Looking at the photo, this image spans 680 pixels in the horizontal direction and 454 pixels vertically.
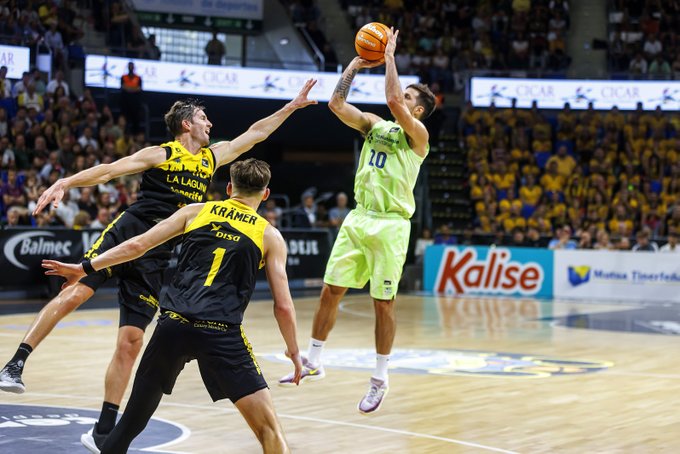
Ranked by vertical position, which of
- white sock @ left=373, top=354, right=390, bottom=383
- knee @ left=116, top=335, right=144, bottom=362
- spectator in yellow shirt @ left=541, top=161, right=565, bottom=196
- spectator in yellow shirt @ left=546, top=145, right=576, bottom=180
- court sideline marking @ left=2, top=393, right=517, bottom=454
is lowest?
spectator in yellow shirt @ left=541, top=161, right=565, bottom=196

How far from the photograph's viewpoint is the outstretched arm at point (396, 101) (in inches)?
295

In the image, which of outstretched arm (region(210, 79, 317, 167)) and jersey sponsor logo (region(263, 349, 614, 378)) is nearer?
outstretched arm (region(210, 79, 317, 167))

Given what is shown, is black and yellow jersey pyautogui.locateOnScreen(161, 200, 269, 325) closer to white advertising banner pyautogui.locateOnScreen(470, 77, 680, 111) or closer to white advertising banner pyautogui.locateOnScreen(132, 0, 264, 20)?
white advertising banner pyautogui.locateOnScreen(132, 0, 264, 20)

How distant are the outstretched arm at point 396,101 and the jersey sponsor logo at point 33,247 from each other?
34.9 ft

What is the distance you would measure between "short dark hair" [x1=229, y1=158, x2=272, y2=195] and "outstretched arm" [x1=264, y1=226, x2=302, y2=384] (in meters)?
0.23

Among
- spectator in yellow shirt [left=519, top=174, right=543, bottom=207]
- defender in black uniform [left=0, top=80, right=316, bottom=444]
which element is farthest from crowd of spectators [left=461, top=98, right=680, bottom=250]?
defender in black uniform [left=0, top=80, right=316, bottom=444]

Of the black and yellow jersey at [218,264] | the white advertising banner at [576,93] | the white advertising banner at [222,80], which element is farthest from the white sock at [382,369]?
the white advertising banner at [576,93]

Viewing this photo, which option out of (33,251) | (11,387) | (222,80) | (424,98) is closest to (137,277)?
(11,387)

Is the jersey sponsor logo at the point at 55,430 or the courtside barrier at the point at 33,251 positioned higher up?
the jersey sponsor logo at the point at 55,430

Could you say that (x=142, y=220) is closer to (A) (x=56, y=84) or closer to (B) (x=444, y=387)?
(B) (x=444, y=387)

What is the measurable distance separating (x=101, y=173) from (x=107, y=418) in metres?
1.56

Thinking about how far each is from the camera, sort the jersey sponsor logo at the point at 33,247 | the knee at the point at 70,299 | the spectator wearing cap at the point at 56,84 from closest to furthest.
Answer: the knee at the point at 70,299 → the jersey sponsor logo at the point at 33,247 → the spectator wearing cap at the point at 56,84

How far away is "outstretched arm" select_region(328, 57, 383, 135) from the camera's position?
762cm

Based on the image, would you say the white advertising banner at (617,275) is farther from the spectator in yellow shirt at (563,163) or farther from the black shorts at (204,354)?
the black shorts at (204,354)
